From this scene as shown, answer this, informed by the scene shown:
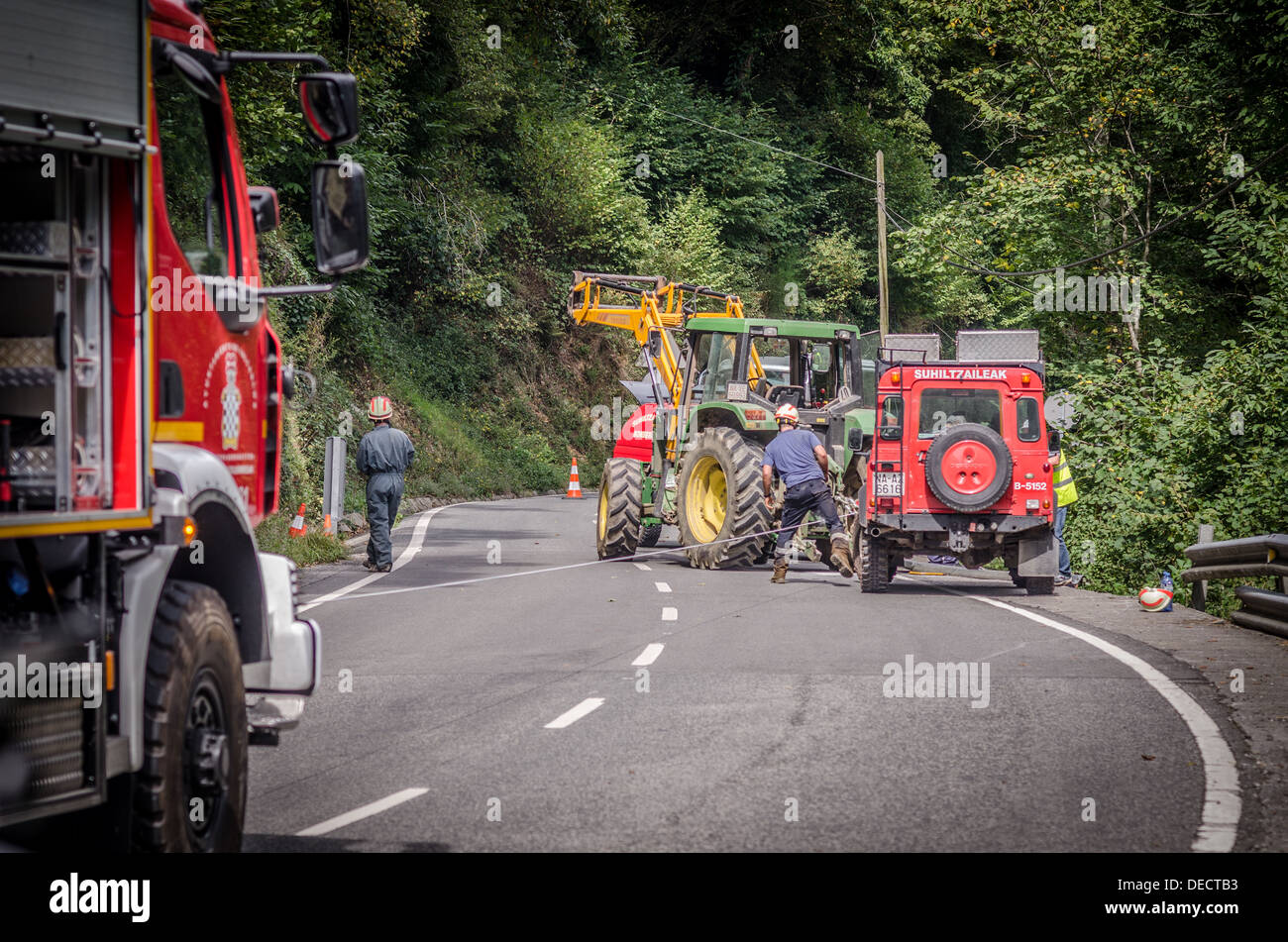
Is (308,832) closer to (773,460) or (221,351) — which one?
(221,351)

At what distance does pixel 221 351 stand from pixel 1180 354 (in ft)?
79.8

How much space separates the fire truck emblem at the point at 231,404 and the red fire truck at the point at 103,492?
442mm

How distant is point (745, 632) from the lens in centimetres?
1279

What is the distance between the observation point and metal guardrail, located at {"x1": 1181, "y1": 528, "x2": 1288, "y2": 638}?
1300cm

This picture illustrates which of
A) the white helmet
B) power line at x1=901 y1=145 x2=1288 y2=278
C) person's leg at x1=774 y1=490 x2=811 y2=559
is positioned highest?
power line at x1=901 y1=145 x2=1288 y2=278

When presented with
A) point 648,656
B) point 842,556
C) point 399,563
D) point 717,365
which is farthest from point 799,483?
point 648,656

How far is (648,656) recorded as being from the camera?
1150 cm

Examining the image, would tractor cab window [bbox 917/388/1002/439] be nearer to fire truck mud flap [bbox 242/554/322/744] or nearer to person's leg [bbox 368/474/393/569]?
person's leg [bbox 368/474/393/569]

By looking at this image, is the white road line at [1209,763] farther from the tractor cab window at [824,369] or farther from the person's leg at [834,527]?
the tractor cab window at [824,369]

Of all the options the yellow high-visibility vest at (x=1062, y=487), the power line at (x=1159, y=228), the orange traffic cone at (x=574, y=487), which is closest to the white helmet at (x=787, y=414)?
the yellow high-visibility vest at (x=1062, y=487)

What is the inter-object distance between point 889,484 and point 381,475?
621 cm

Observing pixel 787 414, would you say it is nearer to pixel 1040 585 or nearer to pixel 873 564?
pixel 873 564

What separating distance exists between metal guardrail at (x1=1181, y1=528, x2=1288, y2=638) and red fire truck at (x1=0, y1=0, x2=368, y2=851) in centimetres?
998

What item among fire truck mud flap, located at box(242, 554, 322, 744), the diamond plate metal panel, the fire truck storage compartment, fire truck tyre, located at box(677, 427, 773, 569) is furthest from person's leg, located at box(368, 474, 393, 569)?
the fire truck storage compartment
